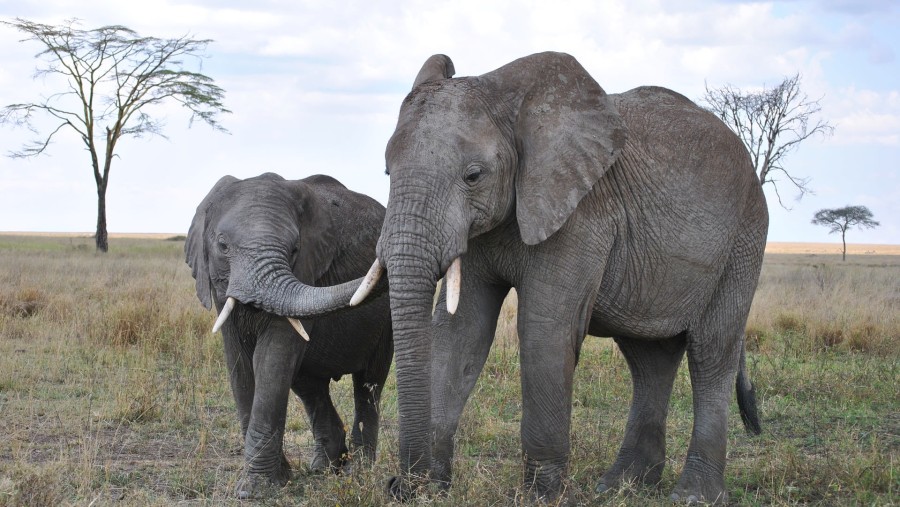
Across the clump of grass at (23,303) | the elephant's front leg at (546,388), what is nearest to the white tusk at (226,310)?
the elephant's front leg at (546,388)

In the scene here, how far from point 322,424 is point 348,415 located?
53.2 inches

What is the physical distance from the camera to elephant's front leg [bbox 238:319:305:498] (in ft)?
20.9

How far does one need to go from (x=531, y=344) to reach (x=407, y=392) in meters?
0.75

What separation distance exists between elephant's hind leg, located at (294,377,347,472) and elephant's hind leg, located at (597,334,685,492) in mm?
1838

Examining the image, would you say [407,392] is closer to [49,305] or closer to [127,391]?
[127,391]

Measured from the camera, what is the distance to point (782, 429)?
27.4 ft

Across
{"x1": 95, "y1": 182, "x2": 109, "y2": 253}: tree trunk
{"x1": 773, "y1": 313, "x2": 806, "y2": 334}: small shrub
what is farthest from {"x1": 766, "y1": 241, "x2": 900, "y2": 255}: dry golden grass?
{"x1": 773, "y1": 313, "x2": 806, "y2": 334}: small shrub

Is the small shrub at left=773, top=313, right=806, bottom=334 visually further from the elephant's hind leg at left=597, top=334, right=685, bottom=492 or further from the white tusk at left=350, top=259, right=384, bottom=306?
the white tusk at left=350, top=259, right=384, bottom=306

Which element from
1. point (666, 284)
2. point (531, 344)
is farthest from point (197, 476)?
point (666, 284)

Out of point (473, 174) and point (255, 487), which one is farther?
point (255, 487)

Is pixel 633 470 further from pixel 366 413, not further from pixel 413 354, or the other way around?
pixel 413 354

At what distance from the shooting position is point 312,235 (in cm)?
688

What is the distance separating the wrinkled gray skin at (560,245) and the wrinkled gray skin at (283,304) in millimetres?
899

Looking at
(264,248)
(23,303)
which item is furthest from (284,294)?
(23,303)
